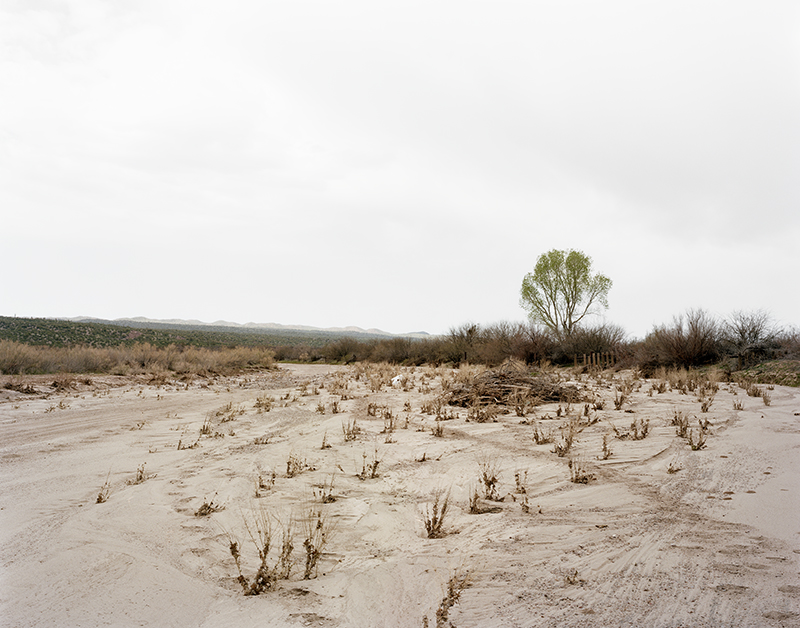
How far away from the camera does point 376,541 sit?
12.7ft

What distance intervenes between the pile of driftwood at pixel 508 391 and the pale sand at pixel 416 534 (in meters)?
3.51

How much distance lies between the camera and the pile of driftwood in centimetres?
1130

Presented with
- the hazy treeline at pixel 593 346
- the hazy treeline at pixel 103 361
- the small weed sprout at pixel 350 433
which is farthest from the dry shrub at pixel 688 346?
the hazy treeline at pixel 103 361

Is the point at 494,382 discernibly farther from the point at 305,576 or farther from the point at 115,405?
the point at 115,405

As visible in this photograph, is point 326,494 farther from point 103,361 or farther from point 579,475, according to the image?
point 103,361

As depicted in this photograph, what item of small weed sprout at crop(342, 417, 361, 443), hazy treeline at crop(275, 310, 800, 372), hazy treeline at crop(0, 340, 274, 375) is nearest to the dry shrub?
hazy treeline at crop(275, 310, 800, 372)

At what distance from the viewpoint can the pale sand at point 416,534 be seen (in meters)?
2.80

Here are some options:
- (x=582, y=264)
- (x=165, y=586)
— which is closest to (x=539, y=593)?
(x=165, y=586)

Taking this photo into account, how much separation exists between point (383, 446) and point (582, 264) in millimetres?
32972

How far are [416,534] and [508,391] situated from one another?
843 cm

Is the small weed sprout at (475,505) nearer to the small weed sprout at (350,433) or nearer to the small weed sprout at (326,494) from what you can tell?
the small weed sprout at (326,494)

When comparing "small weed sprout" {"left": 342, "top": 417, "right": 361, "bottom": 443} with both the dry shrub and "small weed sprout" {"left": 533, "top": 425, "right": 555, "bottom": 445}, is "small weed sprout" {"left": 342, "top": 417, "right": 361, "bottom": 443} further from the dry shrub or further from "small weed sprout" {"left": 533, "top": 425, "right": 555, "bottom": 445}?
the dry shrub

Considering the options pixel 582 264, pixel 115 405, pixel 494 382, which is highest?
pixel 582 264

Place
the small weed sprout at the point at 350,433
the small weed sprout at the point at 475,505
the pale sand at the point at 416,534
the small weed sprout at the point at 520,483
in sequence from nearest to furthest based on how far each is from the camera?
the pale sand at the point at 416,534 → the small weed sprout at the point at 475,505 → the small weed sprout at the point at 520,483 → the small weed sprout at the point at 350,433
